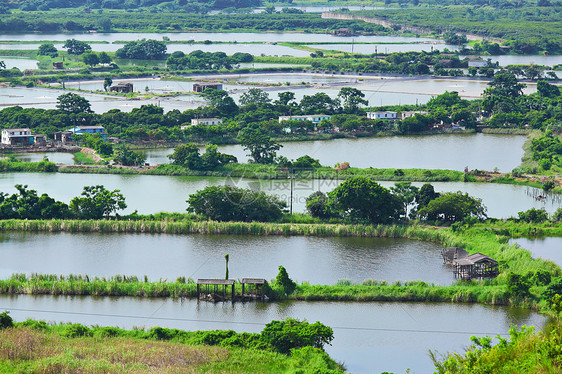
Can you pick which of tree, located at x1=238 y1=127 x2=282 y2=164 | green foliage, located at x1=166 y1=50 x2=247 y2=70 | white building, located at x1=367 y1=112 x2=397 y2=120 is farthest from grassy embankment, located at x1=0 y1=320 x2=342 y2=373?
green foliage, located at x1=166 y1=50 x2=247 y2=70

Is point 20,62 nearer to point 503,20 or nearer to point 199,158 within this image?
point 199,158

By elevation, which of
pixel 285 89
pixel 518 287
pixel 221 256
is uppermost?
pixel 285 89

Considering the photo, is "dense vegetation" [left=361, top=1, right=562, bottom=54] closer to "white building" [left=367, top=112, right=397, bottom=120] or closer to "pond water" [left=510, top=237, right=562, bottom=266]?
"white building" [left=367, top=112, right=397, bottom=120]

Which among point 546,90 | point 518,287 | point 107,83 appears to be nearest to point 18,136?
point 107,83

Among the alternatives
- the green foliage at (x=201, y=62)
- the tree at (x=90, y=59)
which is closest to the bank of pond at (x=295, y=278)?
the green foliage at (x=201, y=62)

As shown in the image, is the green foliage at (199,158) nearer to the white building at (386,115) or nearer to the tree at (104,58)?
the white building at (386,115)

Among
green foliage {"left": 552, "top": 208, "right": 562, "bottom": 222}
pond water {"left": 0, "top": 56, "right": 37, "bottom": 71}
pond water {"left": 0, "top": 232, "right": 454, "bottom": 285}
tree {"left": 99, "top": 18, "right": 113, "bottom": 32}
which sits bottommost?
pond water {"left": 0, "top": 232, "right": 454, "bottom": 285}
